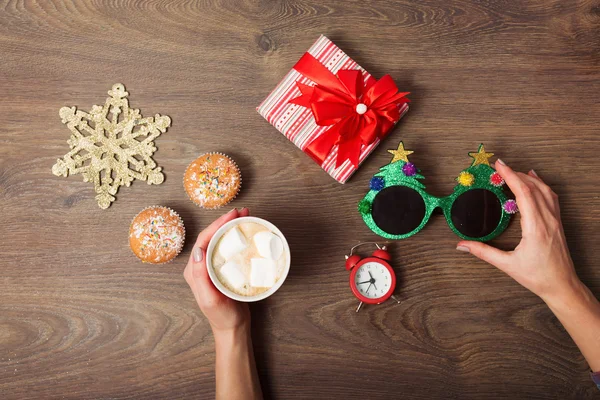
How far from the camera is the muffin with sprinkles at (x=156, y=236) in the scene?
114 centimetres

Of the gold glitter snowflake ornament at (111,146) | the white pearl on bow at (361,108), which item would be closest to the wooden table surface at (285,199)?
the gold glitter snowflake ornament at (111,146)

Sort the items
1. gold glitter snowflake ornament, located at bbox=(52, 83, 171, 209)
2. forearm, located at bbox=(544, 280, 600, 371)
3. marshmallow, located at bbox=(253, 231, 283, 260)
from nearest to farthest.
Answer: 1. marshmallow, located at bbox=(253, 231, 283, 260)
2. forearm, located at bbox=(544, 280, 600, 371)
3. gold glitter snowflake ornament, located at bbox=(52, 83, 171, 209)

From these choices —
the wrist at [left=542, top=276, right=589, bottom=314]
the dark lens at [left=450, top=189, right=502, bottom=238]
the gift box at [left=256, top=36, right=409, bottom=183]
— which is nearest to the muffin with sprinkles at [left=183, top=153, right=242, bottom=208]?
the gift box at [left=256, top=36, right=409, bottom=183]

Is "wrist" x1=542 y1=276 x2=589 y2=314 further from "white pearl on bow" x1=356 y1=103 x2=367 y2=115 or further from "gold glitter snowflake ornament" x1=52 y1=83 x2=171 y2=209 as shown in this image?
"gold glitter snowflake ornament" x1=52 y1=83 x2=171 y2=209

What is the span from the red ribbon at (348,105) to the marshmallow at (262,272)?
1.09 feet

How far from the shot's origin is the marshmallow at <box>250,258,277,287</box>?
97cm

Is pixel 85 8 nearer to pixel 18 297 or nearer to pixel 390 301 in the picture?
pixel 18 297

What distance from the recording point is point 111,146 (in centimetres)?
122

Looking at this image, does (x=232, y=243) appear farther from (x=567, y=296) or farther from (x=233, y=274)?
(x=567, y=296)

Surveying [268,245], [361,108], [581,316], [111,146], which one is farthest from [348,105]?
[581,316]

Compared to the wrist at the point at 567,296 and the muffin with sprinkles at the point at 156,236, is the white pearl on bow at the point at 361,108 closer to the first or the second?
the muffin with sprinkles at the point at 156,236

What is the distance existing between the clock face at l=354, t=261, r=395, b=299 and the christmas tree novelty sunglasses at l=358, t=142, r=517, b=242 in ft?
0.30

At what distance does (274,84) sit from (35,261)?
2.63ft

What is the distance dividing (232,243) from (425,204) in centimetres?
53
